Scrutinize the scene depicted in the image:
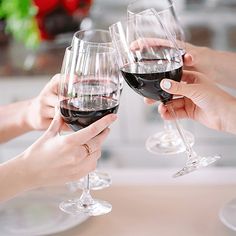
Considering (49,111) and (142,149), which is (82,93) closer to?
(49,111)

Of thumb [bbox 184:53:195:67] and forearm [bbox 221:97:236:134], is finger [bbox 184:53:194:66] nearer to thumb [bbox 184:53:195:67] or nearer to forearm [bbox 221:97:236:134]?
thumb [bbox 184:53:195:67]

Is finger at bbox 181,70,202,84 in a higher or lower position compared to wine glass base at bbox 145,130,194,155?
higher

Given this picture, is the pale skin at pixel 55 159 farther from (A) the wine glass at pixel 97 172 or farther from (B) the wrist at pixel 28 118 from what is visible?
(B) the wrist at pixel 28 118

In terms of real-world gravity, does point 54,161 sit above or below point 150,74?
below

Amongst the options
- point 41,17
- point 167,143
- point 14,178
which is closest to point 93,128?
point 14,178

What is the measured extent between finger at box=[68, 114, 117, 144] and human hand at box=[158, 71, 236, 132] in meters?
0.15

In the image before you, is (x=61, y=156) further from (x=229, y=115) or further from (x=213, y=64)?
(x=213, y=64)

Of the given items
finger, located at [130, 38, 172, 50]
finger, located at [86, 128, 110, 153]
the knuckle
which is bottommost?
finger, located at [86, 128, 110, 153]

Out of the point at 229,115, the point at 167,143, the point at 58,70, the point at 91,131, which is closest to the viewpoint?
the point at 91,131

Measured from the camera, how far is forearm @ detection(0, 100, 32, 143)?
1426mm

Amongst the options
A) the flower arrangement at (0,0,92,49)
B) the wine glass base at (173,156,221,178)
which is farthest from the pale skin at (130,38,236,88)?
the flower arrangement at (0,0,92,49)

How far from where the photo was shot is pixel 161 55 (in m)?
1.19

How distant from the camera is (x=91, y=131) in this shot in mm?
1039

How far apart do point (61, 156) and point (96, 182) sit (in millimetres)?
181
